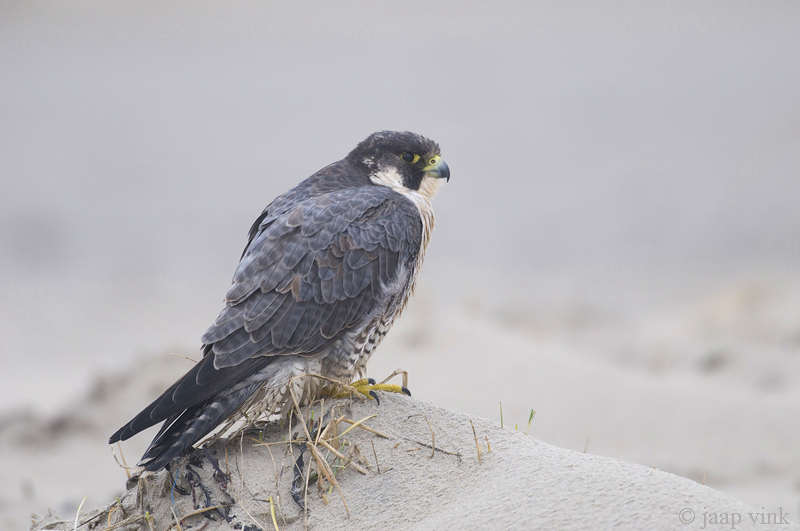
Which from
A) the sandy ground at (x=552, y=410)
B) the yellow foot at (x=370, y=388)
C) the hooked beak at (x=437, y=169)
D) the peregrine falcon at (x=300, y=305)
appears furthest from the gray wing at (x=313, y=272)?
the sandy ground at (x=552, y=410)

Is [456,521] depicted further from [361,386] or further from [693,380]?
[693,380]

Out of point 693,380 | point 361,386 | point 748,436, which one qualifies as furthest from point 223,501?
point 693,380

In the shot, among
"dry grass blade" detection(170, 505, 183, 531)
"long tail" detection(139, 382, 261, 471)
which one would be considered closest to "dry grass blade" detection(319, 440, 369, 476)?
"long tail" detection(139, 382, 261, 471)

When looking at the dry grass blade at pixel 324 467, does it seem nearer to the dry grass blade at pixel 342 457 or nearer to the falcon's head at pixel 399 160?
the dry grass blade at pixel 342 457

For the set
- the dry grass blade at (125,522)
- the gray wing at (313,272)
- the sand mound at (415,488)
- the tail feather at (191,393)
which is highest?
the gray wing at (313,272)

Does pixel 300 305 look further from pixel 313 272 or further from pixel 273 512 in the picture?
pixel 273 512

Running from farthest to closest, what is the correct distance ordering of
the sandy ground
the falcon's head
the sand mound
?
the sandy ground
the falcon's head
the sand mound

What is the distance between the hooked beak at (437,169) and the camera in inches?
146

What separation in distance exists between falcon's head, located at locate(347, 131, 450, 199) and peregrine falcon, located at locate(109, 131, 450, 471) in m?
0.25

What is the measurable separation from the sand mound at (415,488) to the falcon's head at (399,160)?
1.37 meters

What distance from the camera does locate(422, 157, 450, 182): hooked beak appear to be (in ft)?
12.2

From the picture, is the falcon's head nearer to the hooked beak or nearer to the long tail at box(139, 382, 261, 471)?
the hooked beak

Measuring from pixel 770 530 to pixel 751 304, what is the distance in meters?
5.78

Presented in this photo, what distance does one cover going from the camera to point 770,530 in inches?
74.4
